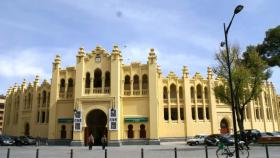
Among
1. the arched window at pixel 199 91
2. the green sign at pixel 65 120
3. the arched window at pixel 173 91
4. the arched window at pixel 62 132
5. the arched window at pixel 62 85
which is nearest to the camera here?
the green sign at pixel 65 120

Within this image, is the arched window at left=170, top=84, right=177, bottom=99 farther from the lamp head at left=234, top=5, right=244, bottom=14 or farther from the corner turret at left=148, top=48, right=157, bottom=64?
the lamp head at left=234, top=5, right=244, bottom=14

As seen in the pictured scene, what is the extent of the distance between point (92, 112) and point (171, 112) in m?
13.2

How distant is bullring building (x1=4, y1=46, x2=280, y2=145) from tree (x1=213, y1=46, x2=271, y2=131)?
1009 cm

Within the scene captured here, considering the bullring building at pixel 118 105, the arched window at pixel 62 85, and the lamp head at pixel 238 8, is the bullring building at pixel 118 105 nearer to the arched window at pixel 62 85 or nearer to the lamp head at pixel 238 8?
the arched window at pixel 62 85

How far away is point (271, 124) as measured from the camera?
55.3 metres

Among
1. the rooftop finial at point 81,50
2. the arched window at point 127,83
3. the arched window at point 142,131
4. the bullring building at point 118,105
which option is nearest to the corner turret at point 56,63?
the bullring building at point 118,105

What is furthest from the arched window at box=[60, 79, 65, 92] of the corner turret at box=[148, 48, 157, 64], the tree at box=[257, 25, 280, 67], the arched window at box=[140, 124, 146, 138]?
the tree at box=[257, 25, 280, 67]

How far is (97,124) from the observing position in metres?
→ 43.6

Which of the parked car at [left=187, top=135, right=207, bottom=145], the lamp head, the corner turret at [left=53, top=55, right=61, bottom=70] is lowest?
the parked car at [left=187, top=135, right=207, bottom=145]

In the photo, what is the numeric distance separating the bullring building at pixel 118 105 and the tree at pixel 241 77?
10092 millimetres

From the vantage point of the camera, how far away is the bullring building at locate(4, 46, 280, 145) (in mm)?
40281

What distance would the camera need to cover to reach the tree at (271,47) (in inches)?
1622

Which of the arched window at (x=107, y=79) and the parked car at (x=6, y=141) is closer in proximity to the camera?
the parked car at (x=6, y=141)

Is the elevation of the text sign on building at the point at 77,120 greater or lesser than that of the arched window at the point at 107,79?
lesser
